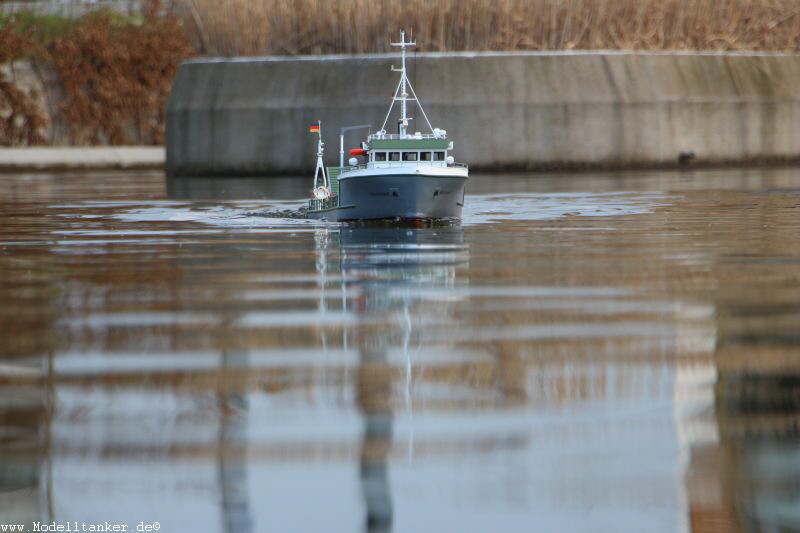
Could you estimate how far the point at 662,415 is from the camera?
7.18 m

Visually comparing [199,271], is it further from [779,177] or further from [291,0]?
[291,0]

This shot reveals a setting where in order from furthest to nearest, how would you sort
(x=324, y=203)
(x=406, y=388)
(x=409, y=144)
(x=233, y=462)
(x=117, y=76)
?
(x=117, y=76), (x=324, y=203), (x=409, y=144), (x=406, y=388), (x=233, y=462)

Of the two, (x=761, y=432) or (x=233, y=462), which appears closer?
(x=233, y=462)

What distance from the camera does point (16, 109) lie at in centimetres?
4681

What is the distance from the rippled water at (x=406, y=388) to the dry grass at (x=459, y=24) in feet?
68.8

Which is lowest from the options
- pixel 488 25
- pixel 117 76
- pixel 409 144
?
pixel 409 144

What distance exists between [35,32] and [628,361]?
42.9 meters

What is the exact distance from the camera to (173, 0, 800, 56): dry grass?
120 ft

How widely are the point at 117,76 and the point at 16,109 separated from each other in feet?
9.45

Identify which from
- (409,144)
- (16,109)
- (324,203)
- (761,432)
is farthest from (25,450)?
(16,109)

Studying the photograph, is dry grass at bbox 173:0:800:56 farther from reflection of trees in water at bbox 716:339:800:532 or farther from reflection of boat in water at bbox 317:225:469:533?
reflection of trees in water at bbox 716:339:800:532

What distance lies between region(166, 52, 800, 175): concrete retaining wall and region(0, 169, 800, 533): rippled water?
1931cm

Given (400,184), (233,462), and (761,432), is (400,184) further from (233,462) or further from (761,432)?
(233,462)

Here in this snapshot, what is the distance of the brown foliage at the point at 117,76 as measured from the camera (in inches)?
1871
